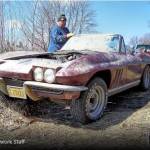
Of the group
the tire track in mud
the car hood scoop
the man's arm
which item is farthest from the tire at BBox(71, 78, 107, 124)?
the man's arm

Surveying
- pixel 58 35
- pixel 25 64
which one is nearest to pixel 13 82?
pixel 25 64

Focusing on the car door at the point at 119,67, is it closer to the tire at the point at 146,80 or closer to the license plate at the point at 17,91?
the tire at the point at 146,80

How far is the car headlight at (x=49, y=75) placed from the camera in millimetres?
4820

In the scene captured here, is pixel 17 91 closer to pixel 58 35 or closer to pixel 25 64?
pixel 25 64

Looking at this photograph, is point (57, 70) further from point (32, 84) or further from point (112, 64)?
point (112, 64)

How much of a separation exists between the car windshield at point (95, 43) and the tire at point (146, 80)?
1.65 m

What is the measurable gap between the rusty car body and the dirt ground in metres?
0.30

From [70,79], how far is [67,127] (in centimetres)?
81

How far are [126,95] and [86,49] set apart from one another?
1.62 meters

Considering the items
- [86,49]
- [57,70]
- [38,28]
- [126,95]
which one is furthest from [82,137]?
[38,28]

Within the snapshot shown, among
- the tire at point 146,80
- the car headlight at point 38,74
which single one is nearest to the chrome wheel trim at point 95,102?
the car headlight at point 38,74

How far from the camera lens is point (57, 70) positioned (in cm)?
482

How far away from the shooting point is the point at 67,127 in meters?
5.15

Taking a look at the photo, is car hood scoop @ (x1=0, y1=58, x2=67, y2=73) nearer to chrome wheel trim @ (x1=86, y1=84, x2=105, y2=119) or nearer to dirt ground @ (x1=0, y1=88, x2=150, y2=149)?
chrome wheel trim @ (x1=86, y1=84, x2=105, y2=119)
